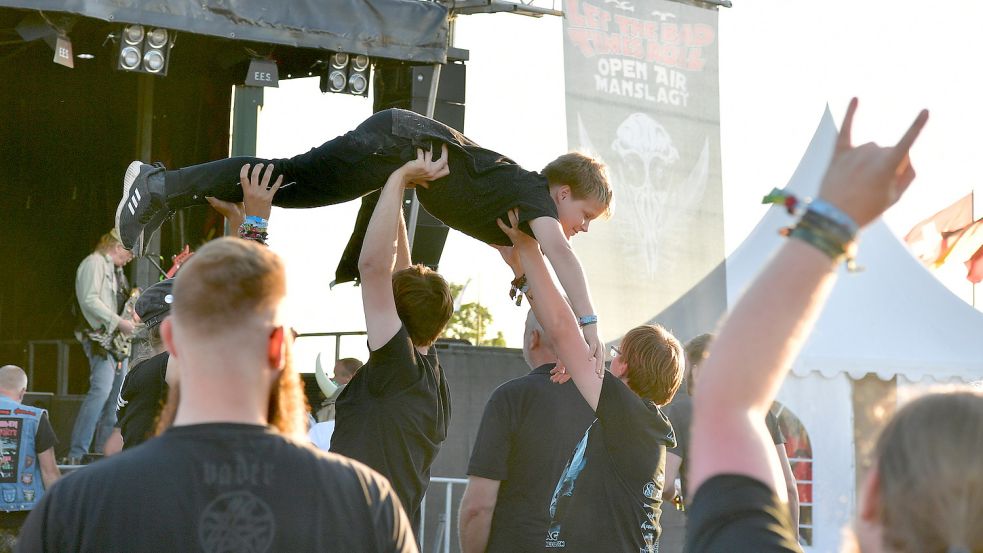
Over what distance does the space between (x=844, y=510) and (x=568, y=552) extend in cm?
818

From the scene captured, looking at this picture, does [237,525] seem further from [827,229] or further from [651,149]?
[651,149]

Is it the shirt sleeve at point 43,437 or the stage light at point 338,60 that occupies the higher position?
the stage light at point 338,60

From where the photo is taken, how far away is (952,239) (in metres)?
13.8

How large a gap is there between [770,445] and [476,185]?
90.5 inches

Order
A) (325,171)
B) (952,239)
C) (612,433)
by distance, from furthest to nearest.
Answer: (952,239) → (325,171) → (612,433)

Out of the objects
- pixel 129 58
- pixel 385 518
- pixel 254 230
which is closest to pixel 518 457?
pixel 254 230

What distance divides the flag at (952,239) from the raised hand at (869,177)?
1308 centimetres

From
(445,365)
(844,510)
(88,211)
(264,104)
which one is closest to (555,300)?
(445,365)

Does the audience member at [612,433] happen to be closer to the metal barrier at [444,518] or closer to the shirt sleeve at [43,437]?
the shirt sleeve at [43,437]

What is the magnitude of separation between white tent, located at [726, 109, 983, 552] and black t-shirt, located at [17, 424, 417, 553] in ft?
30.0

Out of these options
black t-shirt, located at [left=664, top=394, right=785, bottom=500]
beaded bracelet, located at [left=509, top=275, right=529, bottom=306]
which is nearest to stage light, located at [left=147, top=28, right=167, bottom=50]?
black t-shirt, located at [left=664, top=394, right=785, bottom=500]

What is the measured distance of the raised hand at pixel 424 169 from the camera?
3.61 metres

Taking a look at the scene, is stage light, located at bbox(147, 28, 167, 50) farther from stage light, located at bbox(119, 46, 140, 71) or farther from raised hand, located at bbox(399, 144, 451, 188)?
raised hand, located at bbox(399, 144, 451, 188)

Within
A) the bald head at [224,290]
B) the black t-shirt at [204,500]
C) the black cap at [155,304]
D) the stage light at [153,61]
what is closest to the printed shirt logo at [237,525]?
the black t-shirt at [204,500]
